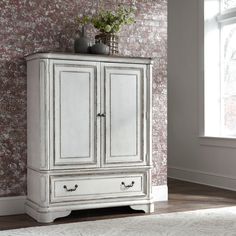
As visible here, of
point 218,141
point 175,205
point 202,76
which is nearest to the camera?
point 175,205

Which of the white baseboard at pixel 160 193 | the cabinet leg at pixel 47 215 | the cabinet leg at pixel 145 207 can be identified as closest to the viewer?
the cabinet leg at pixel 47 215

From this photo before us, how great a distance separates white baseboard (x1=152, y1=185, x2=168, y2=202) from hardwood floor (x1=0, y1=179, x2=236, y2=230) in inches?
3.0

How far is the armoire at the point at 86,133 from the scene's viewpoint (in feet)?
13.5

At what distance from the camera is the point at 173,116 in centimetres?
699

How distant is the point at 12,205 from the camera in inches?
173

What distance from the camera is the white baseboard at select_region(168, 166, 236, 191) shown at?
589 centimetres

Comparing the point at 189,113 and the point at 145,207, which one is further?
the point at 189,113

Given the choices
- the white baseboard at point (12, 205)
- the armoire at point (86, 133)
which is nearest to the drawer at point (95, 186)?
the armoire at point (86, 133)

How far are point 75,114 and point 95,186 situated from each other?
65cm

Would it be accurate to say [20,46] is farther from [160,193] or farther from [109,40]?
[160,193]

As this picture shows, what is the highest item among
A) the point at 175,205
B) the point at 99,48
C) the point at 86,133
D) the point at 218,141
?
the point at 99,48

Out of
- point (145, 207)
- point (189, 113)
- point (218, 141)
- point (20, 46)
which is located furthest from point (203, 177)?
point (20, 46)

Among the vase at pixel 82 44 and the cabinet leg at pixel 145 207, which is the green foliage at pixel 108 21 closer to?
the vase at pixel 82 44

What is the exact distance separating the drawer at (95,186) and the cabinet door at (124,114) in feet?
0.47
